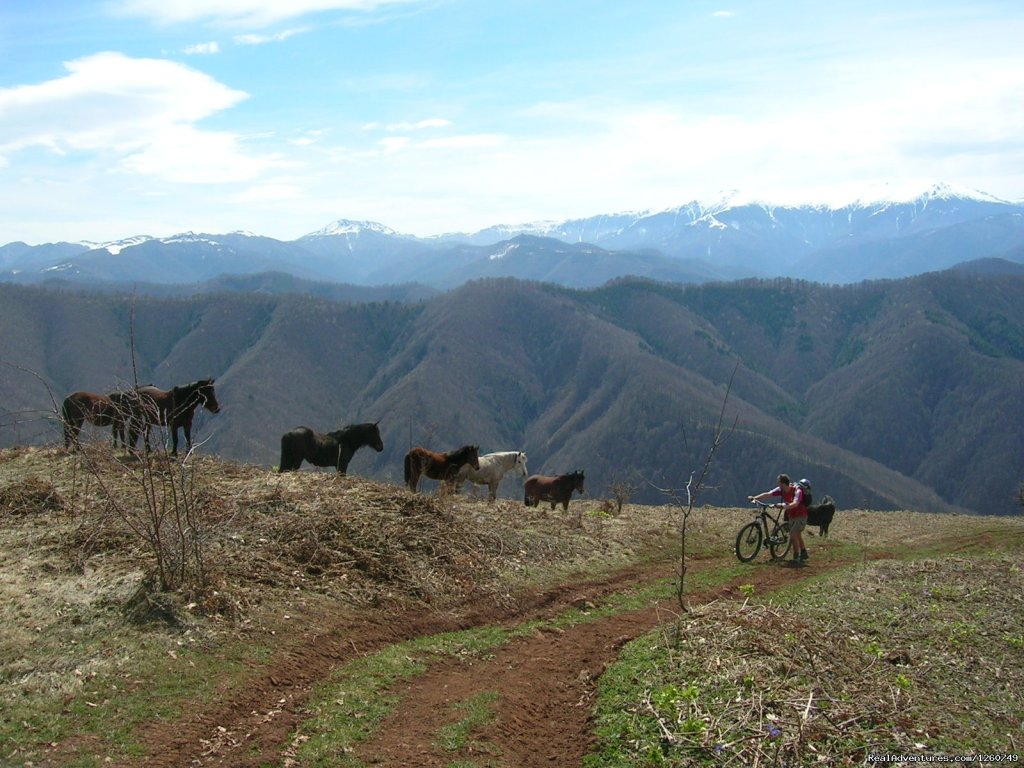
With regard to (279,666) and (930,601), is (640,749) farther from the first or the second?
(930,601)

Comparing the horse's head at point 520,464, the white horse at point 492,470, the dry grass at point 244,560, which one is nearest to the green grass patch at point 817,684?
the dry grass at point 244,560

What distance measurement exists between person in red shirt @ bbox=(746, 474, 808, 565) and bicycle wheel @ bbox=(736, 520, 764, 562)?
0.68 metres

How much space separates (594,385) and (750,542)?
147882 millimetres

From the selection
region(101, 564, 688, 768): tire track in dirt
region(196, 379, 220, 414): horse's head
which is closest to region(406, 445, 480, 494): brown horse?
region(196, 379, 220, 414): horse's head

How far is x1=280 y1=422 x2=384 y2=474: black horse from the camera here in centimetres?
1817

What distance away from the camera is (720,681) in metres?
7.89

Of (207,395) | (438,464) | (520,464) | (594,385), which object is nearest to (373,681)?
(438,464)

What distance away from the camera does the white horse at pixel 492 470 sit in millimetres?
19234

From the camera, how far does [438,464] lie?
1883cm

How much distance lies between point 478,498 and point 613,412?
12509 cm

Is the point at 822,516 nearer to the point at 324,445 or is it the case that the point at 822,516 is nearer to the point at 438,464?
the point at 438,464

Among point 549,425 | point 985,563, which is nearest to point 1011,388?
point 549,425

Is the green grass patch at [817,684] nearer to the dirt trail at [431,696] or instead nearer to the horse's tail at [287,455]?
the dirt trail at [431,696]

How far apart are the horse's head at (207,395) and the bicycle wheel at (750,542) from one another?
13.2 metres
